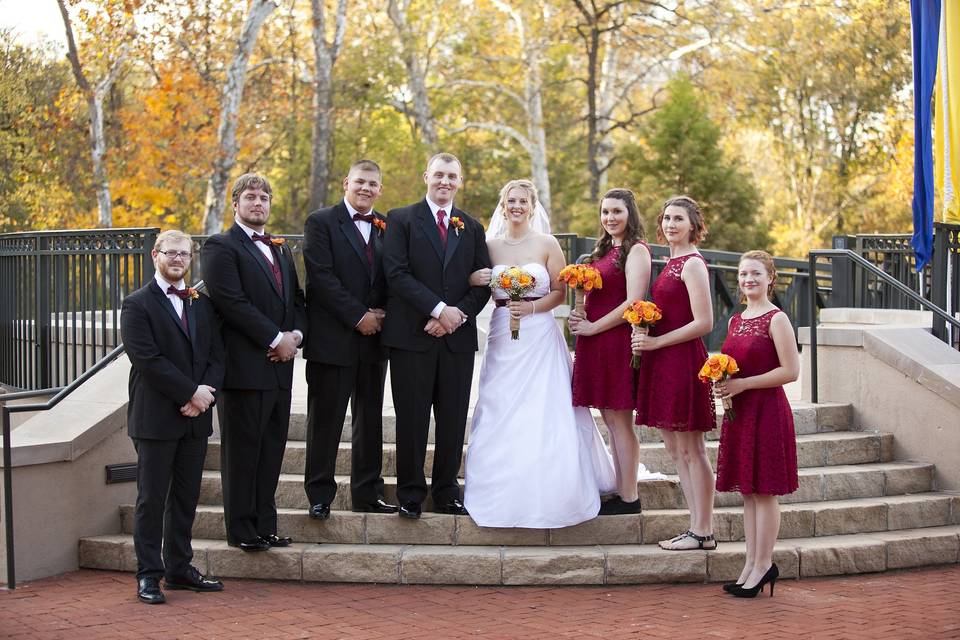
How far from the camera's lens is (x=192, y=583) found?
22.0 ft

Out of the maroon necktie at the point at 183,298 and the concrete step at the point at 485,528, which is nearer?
the maroon necktie at the point at 183,298

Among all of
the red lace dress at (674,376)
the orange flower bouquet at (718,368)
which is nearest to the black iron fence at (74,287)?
the red lace dress at (674,376)

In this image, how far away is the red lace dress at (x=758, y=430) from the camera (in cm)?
656

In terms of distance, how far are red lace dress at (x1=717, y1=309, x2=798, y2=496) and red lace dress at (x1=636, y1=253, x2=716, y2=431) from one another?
1.04 ft

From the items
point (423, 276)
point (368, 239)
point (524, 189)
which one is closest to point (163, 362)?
point (368, 239)

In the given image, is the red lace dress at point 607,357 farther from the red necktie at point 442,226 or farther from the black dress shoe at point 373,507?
the black dress shoe at point 373,507

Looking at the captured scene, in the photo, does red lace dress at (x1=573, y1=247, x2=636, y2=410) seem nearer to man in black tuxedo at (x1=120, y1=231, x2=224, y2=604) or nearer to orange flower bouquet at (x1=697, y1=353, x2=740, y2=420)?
orange flower bouquet at (x1=697, y1=353, x2=740, y2=420)

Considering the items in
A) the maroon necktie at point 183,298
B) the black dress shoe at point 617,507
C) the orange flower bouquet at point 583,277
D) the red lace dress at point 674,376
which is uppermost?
the orange flower bouquet at point 583,277

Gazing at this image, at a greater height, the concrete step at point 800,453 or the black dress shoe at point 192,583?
the concrete step at point 800,453

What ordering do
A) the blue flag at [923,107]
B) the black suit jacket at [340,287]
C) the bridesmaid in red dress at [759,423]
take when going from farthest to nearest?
the blue flag at [923,107] < the black suit jacket at [340,287] < the bridesmaid in red dress at [759,423]

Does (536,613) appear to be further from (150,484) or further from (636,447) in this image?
(150,484)

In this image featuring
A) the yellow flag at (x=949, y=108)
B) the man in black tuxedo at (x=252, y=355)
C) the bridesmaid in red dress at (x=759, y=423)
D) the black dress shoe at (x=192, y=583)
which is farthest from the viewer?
the yellow flag at (x=949, y=108)

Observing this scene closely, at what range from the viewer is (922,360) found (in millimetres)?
8711

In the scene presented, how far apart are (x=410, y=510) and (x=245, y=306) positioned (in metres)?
1.71
